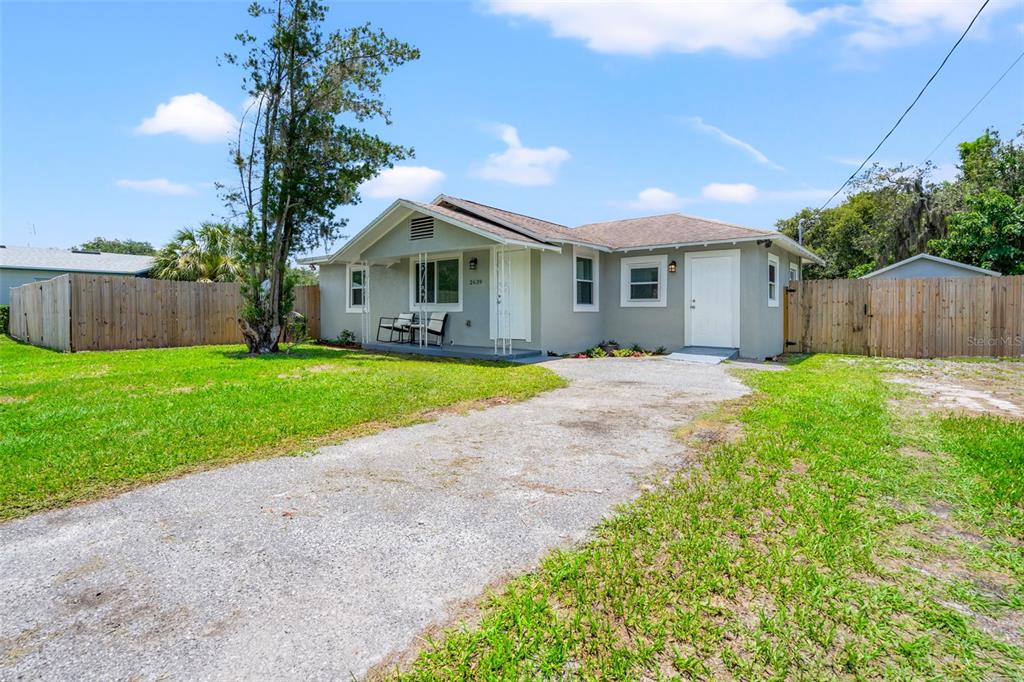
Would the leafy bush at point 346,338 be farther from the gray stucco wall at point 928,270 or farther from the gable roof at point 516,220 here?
the gray stucco wall at point 928,270

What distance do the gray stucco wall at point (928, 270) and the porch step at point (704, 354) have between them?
767cm

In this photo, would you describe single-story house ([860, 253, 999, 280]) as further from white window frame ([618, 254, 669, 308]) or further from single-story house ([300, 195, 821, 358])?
white window frame ([618, 254, 669, 308])

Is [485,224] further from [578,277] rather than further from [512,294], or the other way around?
[578,277]

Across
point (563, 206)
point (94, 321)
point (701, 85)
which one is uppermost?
point (701, 85)

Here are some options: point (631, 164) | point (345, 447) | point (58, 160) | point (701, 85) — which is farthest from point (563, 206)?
point (58, 160)

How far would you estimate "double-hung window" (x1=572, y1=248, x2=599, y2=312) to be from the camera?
12.8 metres

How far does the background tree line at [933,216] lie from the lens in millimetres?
15594

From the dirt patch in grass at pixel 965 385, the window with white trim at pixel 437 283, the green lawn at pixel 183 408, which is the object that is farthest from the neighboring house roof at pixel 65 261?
the dirt patch in grass at pixel 965 385

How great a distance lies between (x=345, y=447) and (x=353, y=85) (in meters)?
11.1

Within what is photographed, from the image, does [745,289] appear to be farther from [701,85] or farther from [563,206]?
[563,206]

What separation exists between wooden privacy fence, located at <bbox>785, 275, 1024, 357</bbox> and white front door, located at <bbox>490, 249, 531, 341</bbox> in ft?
23.9

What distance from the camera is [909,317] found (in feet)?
41.7

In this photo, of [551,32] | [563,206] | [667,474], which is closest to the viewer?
[667,474]

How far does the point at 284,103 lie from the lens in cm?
1243
